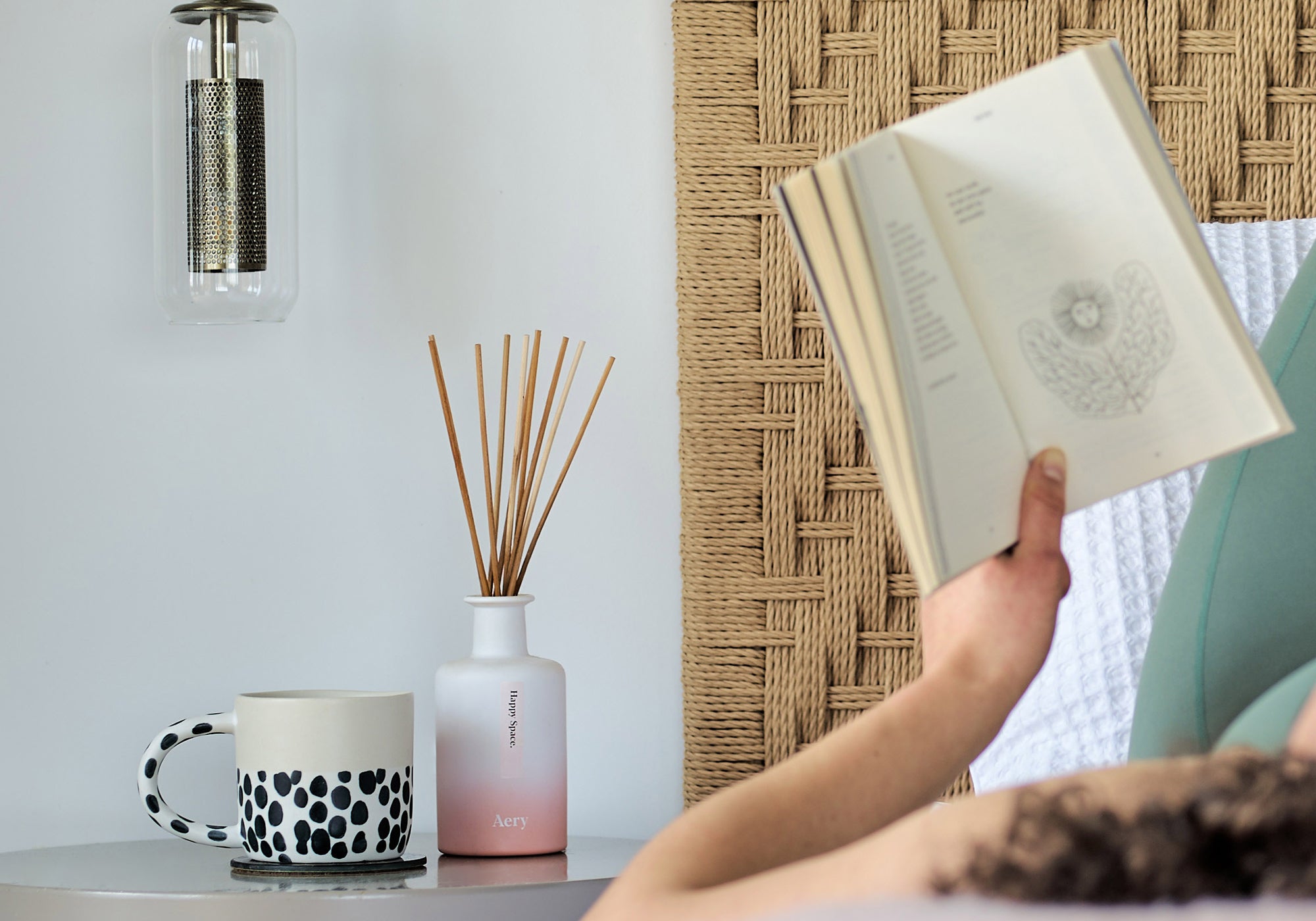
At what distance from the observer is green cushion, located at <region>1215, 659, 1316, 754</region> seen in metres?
0.60

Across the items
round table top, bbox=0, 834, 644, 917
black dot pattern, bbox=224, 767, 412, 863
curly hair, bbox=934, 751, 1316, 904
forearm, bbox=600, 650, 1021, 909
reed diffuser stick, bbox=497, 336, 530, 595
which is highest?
reed diffuser stick, bbox=497, 336, 530, 595

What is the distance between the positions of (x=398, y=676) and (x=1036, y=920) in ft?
3.44

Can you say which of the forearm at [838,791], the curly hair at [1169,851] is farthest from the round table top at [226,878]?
the curly hair at [1169,851]

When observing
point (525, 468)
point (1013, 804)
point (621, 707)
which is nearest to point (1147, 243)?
point (1013, 804)

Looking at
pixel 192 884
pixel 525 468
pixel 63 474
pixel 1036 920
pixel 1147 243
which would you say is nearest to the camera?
pixel 1036 920

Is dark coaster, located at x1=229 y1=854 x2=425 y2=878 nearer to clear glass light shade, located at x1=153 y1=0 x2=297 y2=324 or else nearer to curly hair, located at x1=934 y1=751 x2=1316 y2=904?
clear glass light shade, located at x1=153 y1=0 x2=297 y2=324

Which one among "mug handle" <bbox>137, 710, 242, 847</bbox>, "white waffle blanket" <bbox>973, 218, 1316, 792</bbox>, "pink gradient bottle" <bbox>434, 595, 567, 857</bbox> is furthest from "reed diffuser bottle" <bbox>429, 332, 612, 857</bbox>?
"white waffle blanket" <bbox>973, 218, 1316, 792</bbox>

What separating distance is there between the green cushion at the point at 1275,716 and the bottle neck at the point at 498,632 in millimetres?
600

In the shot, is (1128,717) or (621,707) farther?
A: (621,707)

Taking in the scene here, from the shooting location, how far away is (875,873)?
0.36 m

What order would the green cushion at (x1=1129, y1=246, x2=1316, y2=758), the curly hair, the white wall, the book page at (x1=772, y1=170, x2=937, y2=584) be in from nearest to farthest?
the curly hair < the book page at (x1=772, y1=170, x2=937, y2=584) < the green cushion at (x1=1129, y1=246, x2=1316, y2=758) < the white wall

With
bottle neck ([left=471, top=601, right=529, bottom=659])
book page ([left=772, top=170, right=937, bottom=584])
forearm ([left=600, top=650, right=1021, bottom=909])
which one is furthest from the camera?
bottle neck ([left=471, top=601, right=529, bottom=659])

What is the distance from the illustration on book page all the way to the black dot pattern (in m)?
0.61

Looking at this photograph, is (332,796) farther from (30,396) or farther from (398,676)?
(30,396)
